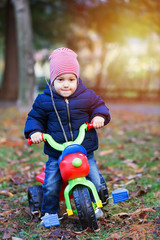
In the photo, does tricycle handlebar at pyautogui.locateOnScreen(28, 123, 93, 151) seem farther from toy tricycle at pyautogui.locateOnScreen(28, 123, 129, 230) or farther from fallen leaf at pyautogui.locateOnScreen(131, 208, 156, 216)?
fallen leaf at pyautogui.locateOnScreen(131, 208, 156, 216)

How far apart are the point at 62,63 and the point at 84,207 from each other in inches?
48.1

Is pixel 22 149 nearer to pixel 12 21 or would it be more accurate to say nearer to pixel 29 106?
pixel 29 106

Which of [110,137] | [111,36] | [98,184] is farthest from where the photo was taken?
[111,36]

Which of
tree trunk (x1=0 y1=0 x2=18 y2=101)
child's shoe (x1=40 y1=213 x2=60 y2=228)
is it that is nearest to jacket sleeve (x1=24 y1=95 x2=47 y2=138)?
child's shoe (x1=40 y1=213 x2=60 y2=228)

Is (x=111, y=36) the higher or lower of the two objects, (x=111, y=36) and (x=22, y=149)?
the higher

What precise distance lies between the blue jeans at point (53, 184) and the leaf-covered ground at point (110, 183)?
0.16m

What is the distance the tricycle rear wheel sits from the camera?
2404 millimetres

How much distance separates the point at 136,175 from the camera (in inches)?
159

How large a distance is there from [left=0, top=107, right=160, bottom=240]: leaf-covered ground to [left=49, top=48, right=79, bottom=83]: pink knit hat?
4.37 feet

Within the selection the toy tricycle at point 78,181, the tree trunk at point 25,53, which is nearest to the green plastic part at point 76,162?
the toy tricycle at point 78,181

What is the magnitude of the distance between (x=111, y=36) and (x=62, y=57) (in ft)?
45.6

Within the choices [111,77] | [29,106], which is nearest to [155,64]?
[111,77]

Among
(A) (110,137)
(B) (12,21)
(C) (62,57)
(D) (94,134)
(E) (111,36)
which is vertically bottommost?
(A) (110,137)

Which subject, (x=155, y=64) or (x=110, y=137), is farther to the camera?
(x=155, y=64)
